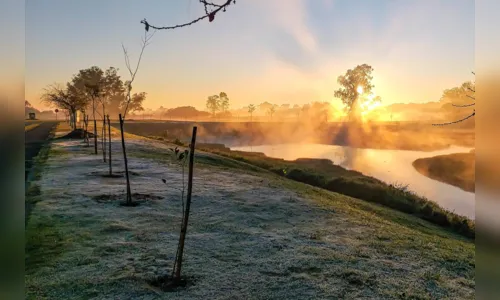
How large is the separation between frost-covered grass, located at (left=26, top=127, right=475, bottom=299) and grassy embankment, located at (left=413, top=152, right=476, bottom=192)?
30000 millimetres

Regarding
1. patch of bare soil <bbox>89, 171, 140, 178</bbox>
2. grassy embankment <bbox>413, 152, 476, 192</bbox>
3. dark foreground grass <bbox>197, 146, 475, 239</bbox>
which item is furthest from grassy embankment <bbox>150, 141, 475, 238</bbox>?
grassy embankment <bbox>413, 152, 476, 192</bbox>

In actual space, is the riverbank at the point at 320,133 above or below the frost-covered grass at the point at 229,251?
above

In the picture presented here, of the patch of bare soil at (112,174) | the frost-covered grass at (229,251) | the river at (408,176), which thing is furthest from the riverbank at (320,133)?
the frost-covered grass at (229,251)

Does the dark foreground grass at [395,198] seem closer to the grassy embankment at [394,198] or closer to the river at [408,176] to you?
the grassy embankment at [394,198]

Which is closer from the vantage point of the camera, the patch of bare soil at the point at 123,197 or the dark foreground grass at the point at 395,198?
the patch of bare soil at the point at 123,197

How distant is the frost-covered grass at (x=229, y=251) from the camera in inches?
268

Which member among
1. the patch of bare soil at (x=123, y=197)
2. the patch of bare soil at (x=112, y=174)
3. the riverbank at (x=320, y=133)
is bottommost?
the patch of bare soil at (x=123, y=197)

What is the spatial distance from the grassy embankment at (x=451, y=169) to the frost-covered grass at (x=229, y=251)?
30.0 metres

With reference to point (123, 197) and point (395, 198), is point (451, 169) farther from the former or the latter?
point (123, 197)

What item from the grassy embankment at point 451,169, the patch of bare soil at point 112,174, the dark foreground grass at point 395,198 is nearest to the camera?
the patch of bare soil at point 112,174

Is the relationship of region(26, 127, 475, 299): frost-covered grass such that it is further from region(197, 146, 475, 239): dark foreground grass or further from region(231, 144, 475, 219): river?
region(231, 144, 475, 219): river

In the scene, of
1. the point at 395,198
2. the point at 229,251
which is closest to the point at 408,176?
the point at 395,198

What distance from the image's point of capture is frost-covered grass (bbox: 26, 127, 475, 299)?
6.80m

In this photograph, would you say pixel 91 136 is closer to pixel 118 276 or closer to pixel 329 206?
pixel 329 206
